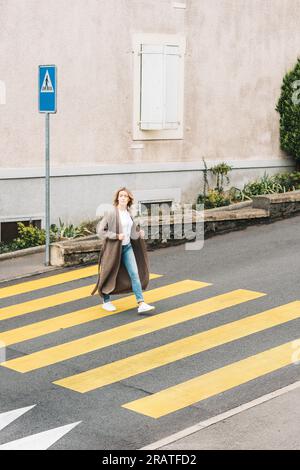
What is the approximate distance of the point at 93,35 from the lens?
54.7 feet

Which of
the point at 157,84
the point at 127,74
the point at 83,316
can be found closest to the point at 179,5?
the point at 157,84

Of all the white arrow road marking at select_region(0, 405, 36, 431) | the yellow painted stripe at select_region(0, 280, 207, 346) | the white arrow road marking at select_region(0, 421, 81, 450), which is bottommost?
the white arrow road marking at select_region(0, 421, 81, 450)

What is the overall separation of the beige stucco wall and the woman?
4669 mm

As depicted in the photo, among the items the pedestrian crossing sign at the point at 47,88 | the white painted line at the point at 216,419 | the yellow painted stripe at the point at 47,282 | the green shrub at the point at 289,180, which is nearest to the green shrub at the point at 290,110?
the green shrub at the point at 289,180

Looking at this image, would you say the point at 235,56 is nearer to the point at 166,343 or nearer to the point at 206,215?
the point at 206,215

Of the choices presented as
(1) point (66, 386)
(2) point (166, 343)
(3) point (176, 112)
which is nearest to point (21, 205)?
(3) point (176, 112)

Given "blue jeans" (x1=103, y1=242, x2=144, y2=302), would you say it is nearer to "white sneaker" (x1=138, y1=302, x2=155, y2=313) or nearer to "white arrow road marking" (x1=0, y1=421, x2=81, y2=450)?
"white sneaker" (x1=138, y1=302, x2=155, y2=313)

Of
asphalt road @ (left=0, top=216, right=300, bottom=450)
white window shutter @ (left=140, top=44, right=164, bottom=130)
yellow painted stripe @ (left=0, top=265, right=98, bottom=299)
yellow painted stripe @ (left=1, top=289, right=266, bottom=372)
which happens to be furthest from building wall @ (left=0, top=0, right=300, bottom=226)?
yellow painted stripe @ (left=1, top=289, right=266, bottom=372)

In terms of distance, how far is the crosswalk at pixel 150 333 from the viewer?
9094mm

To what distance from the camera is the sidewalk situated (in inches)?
551

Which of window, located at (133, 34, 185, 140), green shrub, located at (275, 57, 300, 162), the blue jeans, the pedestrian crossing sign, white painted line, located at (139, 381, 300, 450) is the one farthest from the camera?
green shrub, located at (275, 57, 300, 162)

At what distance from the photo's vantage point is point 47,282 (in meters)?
Answer: 13.6

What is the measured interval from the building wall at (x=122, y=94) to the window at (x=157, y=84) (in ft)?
0.61
